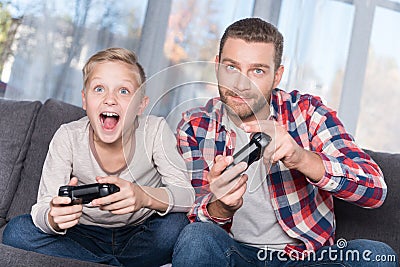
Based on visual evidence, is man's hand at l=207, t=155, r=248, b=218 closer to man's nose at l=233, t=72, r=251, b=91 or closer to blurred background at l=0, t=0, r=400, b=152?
man's nose at l=233, t=72, r=251, b=91

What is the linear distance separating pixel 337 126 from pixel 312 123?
0.20 feet

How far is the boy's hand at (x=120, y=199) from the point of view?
4.43ft

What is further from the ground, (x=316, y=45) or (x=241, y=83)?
(x=316, y=45)

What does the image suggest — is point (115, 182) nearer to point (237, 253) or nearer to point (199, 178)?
point (199, 178)

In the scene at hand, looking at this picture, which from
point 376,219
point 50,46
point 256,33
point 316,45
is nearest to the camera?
point 256,33

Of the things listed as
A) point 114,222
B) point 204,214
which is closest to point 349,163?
point 204,214

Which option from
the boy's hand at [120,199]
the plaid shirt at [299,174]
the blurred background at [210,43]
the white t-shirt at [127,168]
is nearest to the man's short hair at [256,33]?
the plaid shirt at [299,174]

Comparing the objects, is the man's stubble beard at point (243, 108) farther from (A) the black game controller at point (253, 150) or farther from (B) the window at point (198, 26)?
(B) the window at point (198, 26)

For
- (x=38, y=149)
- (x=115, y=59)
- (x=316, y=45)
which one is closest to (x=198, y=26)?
(x=316, y=45)

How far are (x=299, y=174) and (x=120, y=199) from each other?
45 cm

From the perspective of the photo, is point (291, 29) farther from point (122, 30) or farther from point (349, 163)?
point (349, 163)

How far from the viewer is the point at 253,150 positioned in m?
1.28

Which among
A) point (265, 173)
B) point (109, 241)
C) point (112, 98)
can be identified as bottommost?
point (109, 241)

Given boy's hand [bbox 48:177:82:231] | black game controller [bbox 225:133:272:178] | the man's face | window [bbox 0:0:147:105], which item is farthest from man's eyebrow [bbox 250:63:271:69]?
window [bbox 0:0:147:105]
